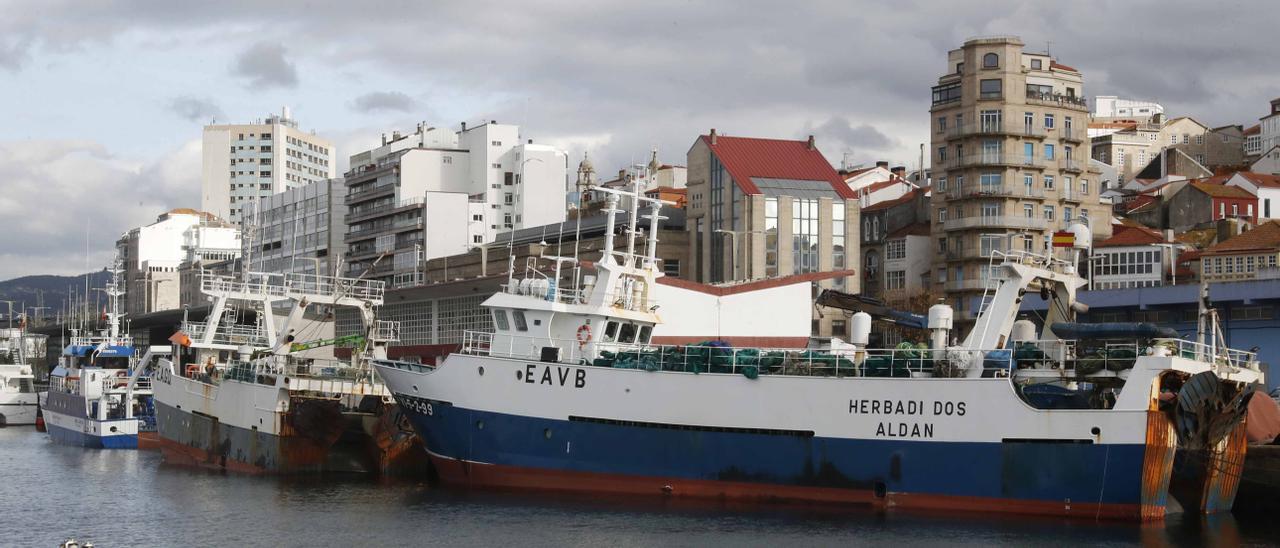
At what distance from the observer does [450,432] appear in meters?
42.8

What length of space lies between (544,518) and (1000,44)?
2012 inches

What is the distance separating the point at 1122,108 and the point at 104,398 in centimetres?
11119

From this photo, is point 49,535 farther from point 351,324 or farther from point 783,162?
point 783,162

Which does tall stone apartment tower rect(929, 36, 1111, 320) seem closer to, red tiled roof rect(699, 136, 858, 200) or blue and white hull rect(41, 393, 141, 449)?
red tiled roof rect(699, 136, 858, 200)

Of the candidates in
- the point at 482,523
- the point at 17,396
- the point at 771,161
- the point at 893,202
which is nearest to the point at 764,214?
the point at 771,161

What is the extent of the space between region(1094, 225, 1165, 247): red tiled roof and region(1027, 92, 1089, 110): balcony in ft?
26.9

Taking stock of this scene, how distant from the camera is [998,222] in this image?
78688 mm

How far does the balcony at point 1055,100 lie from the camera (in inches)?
3155

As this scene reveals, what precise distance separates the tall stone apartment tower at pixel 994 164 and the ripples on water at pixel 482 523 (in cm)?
4225

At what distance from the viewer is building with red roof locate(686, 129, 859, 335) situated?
255 feet

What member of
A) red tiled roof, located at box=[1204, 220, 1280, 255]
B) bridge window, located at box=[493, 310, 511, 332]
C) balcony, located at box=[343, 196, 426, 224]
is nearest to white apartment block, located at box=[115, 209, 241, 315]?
balcony, located at box=[343, 196, 426, 224]

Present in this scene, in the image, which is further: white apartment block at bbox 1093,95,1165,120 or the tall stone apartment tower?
white apartment block at bbox 1093,95,1165,120

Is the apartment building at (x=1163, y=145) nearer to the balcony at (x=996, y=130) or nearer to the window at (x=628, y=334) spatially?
the balcony at (x=996, y=130)

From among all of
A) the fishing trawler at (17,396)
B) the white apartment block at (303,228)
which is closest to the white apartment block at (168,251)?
the white apartment block at (303,228)
